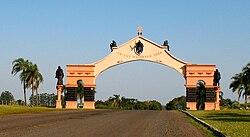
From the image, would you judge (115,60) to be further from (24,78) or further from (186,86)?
(24,78)

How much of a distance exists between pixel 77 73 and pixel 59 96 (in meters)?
4.34

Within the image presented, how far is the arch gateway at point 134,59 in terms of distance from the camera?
5875 centimetres

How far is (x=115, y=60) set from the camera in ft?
199

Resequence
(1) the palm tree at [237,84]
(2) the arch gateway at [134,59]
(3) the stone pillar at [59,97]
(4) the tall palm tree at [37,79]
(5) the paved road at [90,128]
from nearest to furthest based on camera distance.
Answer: (5) the paved road at [90,128] < (3) the stone pillar at [59,97] < (2) the arch gateway at [134,59] < (4) the tall palm tree at [37,79] < (1) the palm tree at [237,84]

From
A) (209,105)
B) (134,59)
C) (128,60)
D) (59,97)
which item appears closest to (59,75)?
(59,97)

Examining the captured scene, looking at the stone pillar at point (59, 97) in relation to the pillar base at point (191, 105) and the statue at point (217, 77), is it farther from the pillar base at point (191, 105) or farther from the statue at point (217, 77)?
the statue at point (217, 77)

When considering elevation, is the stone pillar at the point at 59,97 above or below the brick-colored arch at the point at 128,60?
below

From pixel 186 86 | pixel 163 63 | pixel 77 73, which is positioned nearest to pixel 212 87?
pixel 186 86

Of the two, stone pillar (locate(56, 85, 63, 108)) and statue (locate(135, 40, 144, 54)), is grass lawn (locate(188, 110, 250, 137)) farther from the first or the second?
stone pillar (locate(56, 85, 63, 108))

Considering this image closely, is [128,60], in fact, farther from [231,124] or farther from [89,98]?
[231,124]

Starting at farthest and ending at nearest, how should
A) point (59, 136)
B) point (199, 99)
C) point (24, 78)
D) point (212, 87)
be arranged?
point (199, 99) → point (24, 78) → point (212, 87) → point (59, 136)

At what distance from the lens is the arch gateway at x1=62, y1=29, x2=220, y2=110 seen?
2313 inches

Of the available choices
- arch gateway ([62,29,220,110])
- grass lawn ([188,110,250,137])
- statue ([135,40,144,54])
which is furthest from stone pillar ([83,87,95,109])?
grass lawn ([188,110,250,137])

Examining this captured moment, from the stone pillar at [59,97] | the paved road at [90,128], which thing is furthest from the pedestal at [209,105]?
the paved road at [90,128]
